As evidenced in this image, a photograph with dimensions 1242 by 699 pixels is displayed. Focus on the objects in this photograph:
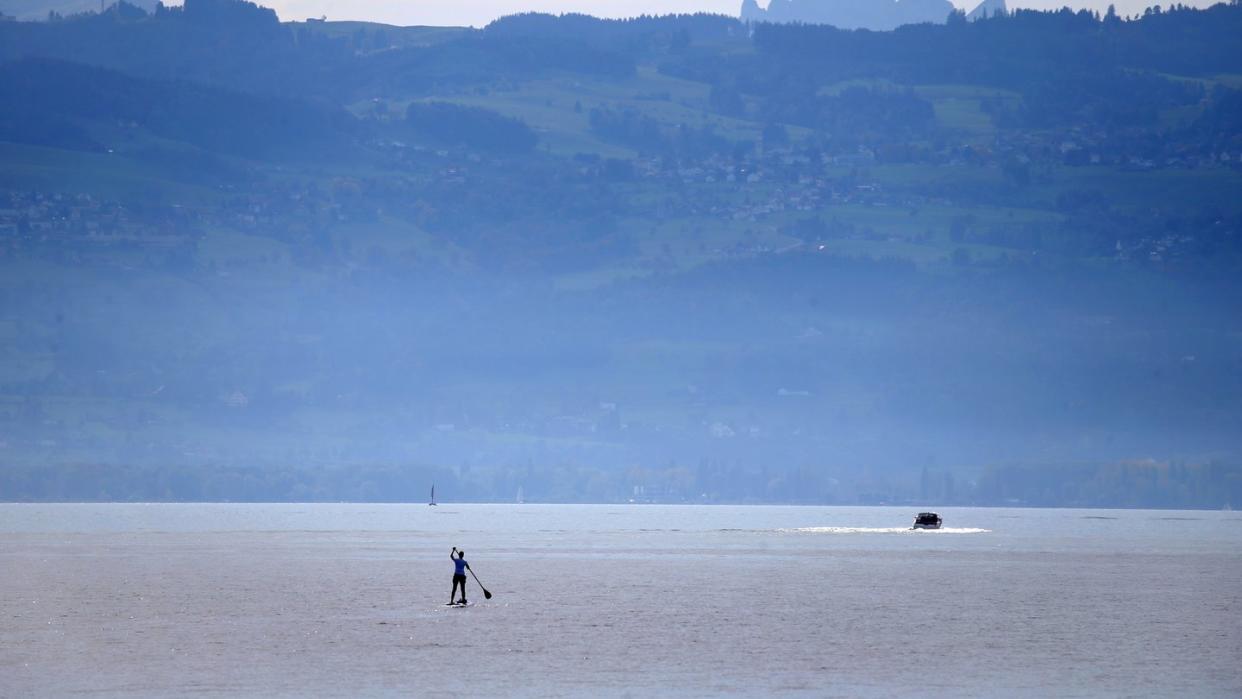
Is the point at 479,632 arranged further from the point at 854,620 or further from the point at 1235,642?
the point at 1235,642

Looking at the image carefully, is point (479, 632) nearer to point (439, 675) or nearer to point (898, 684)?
point (439, 675)

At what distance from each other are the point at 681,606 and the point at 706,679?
124 feet

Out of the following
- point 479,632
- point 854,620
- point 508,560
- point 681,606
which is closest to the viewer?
point 479,632

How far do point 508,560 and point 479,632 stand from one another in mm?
80712

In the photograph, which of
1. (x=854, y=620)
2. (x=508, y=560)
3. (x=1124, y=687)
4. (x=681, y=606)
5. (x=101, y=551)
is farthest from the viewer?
(x=101, y=551)

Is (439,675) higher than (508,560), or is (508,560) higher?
(508,560)

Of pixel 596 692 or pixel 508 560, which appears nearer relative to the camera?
pixel 596 692

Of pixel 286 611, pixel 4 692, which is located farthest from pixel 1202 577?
pixel 4 692

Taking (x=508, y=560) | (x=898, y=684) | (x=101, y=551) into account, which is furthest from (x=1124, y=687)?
(x=101, y=551)

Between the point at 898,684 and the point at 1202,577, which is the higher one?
the point at 1202,577

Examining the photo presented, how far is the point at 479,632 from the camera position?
302ft

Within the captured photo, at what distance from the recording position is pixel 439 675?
239 feet

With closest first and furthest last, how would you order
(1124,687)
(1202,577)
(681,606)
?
(1124,687) → (681,606) → (1202,577)

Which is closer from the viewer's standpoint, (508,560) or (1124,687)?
(1124,687)
